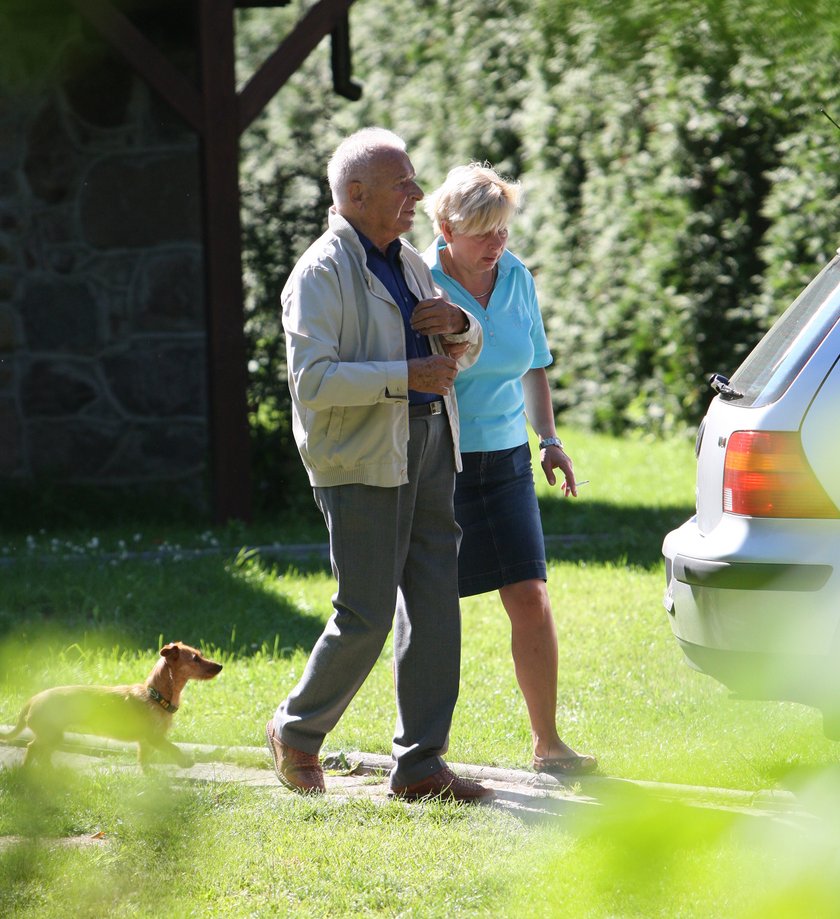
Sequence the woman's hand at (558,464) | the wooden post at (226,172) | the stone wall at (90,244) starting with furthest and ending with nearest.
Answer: the stone wall at (90,244) → the wooden post at (226,172) → the woman's hand at (558,464)

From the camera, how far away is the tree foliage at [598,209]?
9086 millimetres

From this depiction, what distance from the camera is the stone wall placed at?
8.78 metres

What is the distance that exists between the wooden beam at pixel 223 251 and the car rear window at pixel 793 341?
4767 millimetres

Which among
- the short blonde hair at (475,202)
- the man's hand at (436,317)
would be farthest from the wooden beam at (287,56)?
the man's hand at (436,317)

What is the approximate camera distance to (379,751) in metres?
4.33

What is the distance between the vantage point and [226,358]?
26.9 feet

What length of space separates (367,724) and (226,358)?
402cm

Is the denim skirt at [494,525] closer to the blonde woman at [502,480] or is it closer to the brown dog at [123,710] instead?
the blonde woman at [502,480]

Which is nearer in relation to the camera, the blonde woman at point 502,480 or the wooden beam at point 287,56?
the blonde woman at point 502,480

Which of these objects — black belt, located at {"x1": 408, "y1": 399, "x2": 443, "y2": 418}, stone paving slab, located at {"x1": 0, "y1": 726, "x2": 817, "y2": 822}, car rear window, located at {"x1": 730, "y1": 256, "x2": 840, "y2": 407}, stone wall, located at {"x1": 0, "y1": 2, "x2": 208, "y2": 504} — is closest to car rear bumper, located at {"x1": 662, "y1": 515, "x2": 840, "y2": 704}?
car rear window, located at {"x1": 730, "y1": 256, "x2": 840, "y2": 407}

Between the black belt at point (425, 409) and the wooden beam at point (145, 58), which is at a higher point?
the wooden beam at point (145, 58)

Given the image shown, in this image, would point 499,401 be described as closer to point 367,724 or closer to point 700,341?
point 367,724

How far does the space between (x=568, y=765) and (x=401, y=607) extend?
0.73 meters

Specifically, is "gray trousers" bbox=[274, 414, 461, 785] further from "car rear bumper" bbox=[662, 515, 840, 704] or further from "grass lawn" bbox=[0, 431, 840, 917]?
"car rear bumper" bbox=[662, 515, 840, 704]
